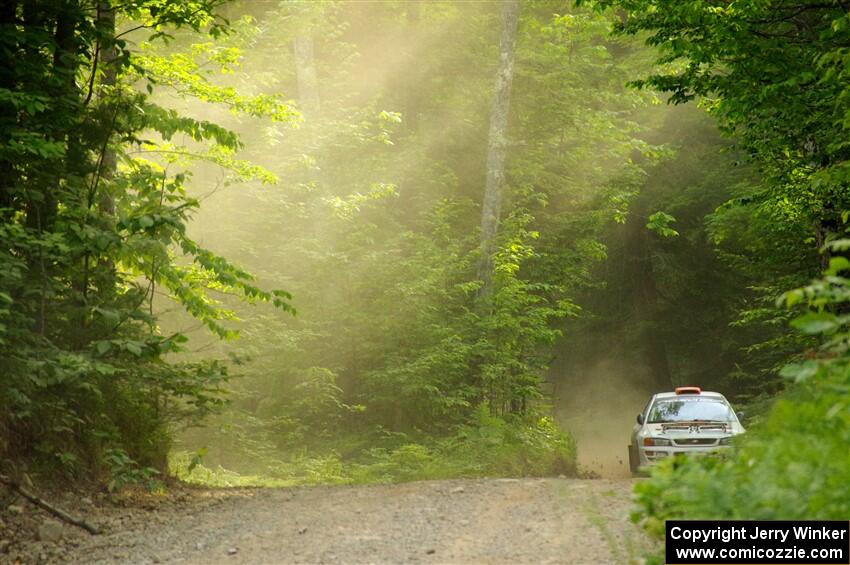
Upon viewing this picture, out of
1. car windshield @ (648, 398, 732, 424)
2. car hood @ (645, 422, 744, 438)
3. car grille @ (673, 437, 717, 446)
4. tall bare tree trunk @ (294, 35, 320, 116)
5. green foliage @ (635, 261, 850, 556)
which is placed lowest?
green foliage @ (635, 261, 850, 556)

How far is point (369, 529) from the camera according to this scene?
355 inches

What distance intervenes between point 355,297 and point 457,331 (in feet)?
9.45

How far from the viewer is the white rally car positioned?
1598 cm

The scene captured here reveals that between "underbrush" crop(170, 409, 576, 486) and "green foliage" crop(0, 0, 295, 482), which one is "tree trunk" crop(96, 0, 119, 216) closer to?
"green foliage" crop(0, 0, 295, 482)

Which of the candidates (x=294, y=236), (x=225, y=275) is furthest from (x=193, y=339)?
(x=225, y=275)

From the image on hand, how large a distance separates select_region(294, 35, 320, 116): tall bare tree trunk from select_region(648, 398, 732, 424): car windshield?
40.2 ft

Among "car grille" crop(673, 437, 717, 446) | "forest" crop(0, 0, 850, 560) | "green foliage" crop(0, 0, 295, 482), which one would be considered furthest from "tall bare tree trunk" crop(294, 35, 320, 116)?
"car grille" crop(673, 437, 717, 446)

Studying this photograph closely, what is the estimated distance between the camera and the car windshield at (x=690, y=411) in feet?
53.3

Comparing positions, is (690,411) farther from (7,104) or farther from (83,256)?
(7,104)

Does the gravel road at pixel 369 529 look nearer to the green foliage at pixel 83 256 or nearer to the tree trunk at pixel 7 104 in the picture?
the green foliage at pixel 83 256

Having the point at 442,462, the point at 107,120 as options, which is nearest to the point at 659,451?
the point at 442,462

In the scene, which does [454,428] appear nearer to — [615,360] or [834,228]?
[834,228]

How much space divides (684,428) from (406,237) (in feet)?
30.2

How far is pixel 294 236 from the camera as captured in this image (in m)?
23.3
